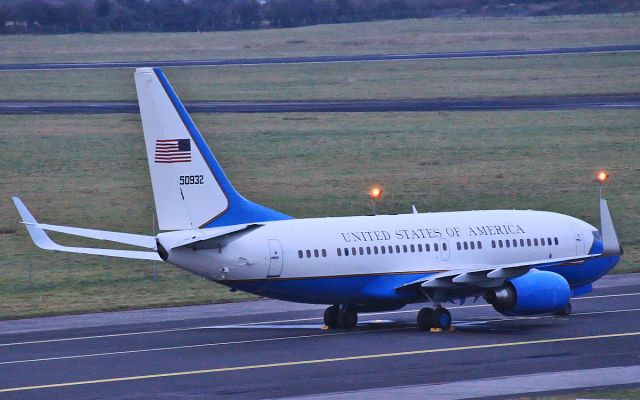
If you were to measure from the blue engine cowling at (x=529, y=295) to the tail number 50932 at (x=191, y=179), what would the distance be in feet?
29.4

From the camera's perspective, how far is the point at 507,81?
123 metres

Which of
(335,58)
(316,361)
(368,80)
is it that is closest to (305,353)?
(316,361)

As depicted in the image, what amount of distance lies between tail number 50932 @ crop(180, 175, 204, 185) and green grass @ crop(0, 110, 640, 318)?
10.3 metres

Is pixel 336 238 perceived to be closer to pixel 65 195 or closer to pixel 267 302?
pixel 267 302

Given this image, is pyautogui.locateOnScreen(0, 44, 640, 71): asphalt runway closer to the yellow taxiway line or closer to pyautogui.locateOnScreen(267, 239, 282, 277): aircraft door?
pyautogui.locateOnScreen(267, 239, 282, 277): aircraft door

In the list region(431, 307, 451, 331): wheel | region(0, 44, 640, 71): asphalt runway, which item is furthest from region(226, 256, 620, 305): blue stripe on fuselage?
region(0, 44, 640, 71): asphalt runway

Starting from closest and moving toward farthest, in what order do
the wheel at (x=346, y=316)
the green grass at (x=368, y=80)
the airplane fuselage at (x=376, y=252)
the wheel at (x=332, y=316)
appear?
the airplane fuselage at (x=376, y=252)
the wheel at (x=346, y=316)
the wheel at (x=332, y=316)
the green grass at (x=368, y=80)

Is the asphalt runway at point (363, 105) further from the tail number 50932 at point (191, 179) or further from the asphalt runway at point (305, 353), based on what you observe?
the tail number 50932 at point (191, 179)

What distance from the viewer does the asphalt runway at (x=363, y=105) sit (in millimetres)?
104000

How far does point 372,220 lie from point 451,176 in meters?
36.7

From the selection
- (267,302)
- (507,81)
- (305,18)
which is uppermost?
(305,18)

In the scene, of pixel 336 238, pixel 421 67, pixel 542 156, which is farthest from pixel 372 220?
pixel 421 67

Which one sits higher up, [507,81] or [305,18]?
[305,18]

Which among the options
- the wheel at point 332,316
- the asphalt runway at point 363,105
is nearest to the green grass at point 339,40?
the asphalt runway at point 363,105
